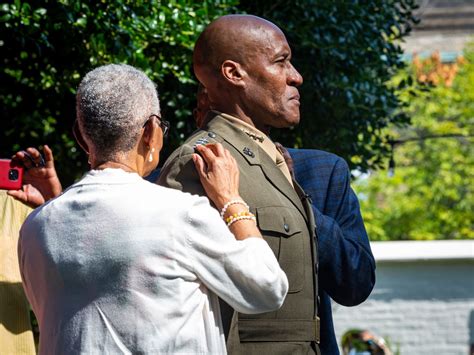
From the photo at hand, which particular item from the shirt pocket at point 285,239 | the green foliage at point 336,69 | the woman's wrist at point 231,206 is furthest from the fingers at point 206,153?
the green foliage at point 336,69

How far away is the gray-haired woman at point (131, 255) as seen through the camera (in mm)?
2600

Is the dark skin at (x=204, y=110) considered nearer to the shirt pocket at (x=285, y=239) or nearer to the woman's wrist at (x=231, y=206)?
the shirt pocket at (x=285, y=239)

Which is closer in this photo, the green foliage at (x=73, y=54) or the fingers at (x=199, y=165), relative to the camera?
the fingers at (x=199, y=165)

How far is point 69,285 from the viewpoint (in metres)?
2.66

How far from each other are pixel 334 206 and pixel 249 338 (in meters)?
0.62

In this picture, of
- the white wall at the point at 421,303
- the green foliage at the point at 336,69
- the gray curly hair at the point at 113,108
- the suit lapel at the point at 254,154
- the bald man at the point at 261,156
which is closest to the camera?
the gray curly hair at the point at 113,108

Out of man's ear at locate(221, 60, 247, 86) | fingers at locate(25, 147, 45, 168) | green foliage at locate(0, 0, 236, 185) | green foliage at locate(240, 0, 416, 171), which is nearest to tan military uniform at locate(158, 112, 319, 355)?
man's ear at locate(221, 60, 247, 86)

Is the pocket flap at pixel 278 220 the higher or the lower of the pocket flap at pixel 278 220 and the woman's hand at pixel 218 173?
the lower

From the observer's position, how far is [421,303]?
9.52m

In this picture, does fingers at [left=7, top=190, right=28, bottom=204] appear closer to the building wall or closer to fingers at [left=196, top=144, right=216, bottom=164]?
fingers at [left=196, top=144, right=216, bottom=164]

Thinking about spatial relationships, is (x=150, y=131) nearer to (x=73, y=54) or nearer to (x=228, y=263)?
(x=228, y=263)

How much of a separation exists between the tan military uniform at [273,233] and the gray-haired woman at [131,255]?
24 cm

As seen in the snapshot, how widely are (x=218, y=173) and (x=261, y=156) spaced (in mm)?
398

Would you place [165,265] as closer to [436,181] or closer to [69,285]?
[69,285]
